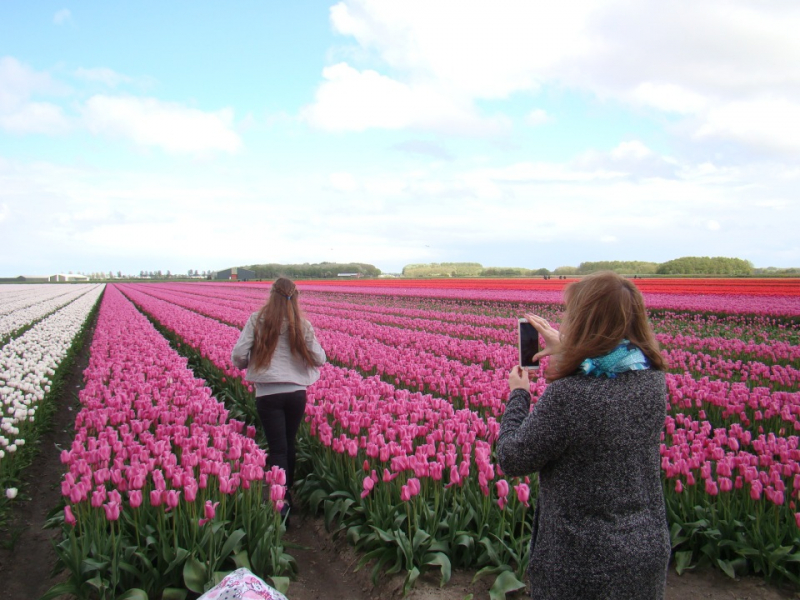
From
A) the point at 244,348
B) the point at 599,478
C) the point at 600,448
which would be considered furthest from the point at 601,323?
the point at 244,348

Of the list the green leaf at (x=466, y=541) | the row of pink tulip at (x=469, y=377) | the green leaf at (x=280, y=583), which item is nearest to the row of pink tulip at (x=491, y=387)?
the row of pink tulip at (x=469, y=377)

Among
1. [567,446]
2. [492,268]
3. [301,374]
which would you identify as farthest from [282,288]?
[492,268]

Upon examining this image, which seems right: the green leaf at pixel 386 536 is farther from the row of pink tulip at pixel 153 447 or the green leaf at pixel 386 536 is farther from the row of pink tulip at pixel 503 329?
the row of pink tulip at pixel 503 329

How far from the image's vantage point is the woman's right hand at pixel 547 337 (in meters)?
2.17

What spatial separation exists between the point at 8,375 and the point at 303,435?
5.11m

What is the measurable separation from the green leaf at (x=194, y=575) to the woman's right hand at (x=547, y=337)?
8.06 feet

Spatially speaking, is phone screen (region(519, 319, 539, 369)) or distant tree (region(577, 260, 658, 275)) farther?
distant tree (region(577, 260, 658, 275))

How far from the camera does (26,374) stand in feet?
30.8

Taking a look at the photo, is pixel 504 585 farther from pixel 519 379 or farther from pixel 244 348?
pixel 244 348

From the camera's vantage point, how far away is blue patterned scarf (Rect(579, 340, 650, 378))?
80.8 inches

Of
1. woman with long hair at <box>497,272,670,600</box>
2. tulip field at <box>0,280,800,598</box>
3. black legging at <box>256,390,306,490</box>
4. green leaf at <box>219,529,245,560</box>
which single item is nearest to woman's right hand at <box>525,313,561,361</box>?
woman with long hair at <box>497,272,670,600</box>

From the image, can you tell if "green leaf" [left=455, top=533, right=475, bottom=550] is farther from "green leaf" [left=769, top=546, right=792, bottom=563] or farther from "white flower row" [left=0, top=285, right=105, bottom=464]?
"white flower row" [left=0, top=285, right=105, bottom=464]

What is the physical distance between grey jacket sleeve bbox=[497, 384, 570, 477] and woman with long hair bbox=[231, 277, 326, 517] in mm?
2922

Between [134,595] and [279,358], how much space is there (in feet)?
A: 6.64
